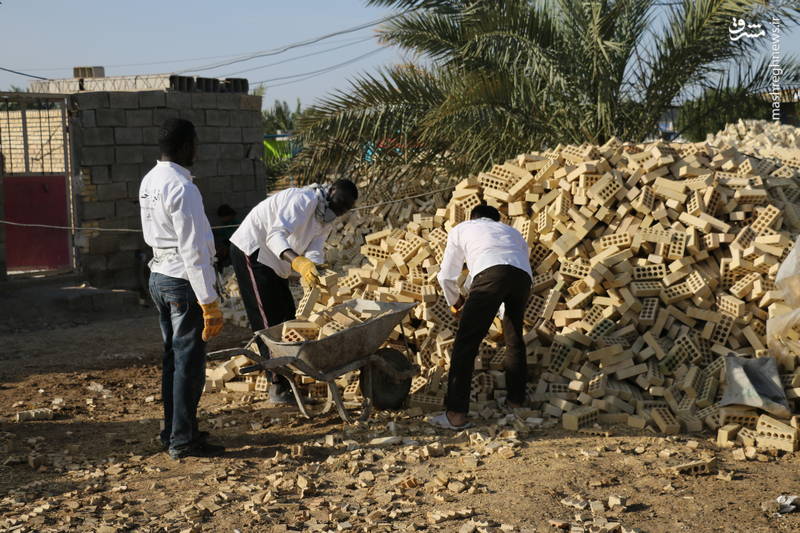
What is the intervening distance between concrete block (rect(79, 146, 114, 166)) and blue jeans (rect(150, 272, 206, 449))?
21.3ft

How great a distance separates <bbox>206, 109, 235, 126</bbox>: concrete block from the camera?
12383 mm

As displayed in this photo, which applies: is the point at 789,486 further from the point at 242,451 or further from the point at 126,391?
the point at 126,391

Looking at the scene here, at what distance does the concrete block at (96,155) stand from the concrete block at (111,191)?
0.98 ft

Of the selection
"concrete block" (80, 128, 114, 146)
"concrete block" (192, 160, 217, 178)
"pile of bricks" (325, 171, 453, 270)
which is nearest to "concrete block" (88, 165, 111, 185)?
"concrete block" (80, 128, 114, 146)

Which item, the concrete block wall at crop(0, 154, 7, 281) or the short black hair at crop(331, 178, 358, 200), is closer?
the short black hair at crop(331, 178, 358, 200)

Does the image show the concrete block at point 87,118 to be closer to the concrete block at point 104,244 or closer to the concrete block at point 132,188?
the concrete block at point 132,188

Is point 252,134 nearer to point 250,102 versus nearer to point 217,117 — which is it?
point 250,102

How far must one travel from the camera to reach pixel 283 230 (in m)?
5.88

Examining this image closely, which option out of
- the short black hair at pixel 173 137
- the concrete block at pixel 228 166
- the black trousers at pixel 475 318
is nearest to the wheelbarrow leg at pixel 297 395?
the black trousers at pixel 475 318

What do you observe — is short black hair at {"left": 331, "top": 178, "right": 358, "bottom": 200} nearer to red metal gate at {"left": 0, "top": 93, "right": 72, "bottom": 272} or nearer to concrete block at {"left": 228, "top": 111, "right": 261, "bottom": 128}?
red metal gate at {"left": 0, "top": 93, "right": 72, "bottom": 272}

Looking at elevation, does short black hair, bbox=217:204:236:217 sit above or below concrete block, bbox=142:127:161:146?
below

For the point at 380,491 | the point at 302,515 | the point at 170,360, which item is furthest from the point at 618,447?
the point at 170,360

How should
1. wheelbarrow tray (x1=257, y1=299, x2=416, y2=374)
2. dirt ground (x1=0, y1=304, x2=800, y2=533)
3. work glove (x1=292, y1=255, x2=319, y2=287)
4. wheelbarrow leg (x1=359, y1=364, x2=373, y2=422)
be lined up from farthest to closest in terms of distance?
wheelbarrow leg (x1=359, y1=364, x2=373, y2=422) < work glove (x1=292, y1=255, x2=319, y2=287) < wheelbarrow tray (x1=257, y1=299, x2=416, y2=374) < dirt ground (x1=0, y1=304, x2=800, y2=533)

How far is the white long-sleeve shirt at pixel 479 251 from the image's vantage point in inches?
222
